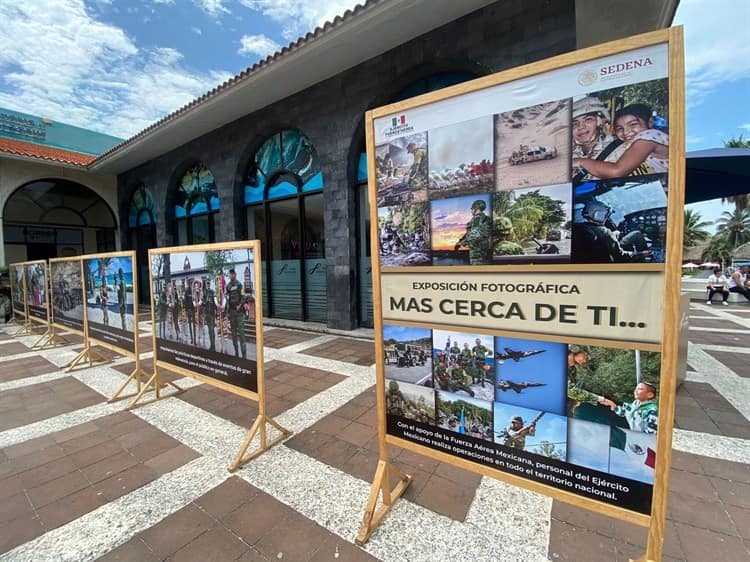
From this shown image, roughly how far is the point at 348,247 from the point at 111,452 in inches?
183

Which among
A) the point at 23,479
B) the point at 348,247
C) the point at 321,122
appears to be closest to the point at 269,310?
the point at 348,247

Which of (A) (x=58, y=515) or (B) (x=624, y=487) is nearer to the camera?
(B) (x=624, y=487)

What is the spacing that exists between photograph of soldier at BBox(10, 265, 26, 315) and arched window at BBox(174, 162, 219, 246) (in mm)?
3819

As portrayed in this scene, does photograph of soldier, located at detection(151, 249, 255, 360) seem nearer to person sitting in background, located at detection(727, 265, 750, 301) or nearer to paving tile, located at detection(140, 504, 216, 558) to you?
paving tile, located at detection(140, 504, 216, 558)

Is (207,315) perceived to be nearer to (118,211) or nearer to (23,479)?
(23,479)

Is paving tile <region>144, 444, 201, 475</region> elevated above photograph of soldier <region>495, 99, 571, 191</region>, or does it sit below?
below

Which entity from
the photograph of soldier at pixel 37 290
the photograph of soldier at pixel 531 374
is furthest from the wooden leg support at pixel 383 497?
the photograph of soldier at pixel 37 290

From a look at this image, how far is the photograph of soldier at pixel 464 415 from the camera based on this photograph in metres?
1.68

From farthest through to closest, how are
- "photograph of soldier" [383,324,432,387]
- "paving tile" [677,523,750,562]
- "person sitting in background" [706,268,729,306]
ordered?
"person sitting in background" [706,268,729,306] → "photograph of soldier" [383,324,432,387] → "paving tile" [677,523,750,562]

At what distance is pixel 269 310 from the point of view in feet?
27.6

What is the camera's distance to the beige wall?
9.96 meters

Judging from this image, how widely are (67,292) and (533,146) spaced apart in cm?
699

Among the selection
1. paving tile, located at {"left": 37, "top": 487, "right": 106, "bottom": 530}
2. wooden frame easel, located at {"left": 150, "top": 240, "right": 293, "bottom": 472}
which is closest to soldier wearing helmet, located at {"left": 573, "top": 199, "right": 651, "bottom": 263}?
wooden frame easel, located at {"left": 150, "top": 240, "right": 293, "bottom": 472}

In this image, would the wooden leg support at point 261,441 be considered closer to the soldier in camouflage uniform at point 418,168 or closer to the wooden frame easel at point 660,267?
the wooden frame easel at point 660,267
